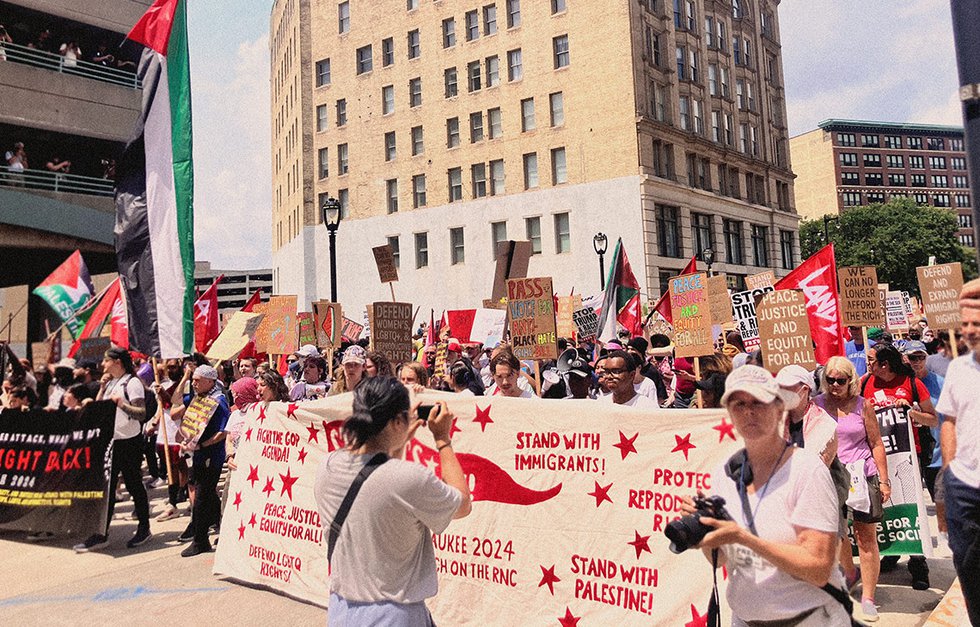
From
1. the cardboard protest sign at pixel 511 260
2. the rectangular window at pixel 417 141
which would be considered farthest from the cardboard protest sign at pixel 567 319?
the rectangular window at pixel 417 141

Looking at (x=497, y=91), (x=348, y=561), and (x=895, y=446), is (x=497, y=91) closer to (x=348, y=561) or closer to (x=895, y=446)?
(x=895, y=446)

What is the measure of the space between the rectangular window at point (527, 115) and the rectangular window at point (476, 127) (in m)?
2.54

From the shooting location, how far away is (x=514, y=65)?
40500mm

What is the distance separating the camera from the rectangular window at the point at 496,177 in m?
40.8

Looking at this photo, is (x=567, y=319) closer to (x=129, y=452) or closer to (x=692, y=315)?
(x=692, y=315)

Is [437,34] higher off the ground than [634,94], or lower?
higher

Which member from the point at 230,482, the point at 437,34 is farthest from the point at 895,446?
the point at 437,34

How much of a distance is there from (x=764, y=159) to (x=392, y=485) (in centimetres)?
5033

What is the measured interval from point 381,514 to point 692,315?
5622 mm

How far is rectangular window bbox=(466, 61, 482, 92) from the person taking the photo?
136ft

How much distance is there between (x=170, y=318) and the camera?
8023 mm

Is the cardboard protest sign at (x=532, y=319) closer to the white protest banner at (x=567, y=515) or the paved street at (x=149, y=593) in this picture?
the white protest banner at (x=567, y=515)

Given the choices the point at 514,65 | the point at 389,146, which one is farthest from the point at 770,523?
the point at 389,146

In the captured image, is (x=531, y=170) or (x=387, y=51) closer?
(x=531, y=170)
